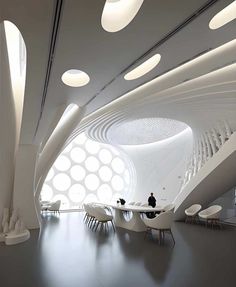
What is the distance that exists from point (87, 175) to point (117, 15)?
2091 centimetres

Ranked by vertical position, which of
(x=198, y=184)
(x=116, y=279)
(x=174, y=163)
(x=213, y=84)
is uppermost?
(x=213, y=84)

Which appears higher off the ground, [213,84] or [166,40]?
[213,84]

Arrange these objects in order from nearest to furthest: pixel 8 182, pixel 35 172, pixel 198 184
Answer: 1. pixel 8 182
2. pixel 35 172
3. pixel 198 184

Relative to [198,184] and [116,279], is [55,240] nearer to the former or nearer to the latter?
[116,279]

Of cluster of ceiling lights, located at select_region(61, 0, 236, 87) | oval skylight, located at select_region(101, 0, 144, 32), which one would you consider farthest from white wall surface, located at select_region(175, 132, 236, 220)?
oval skylight, located at select_region(101, 0, 144, 32)

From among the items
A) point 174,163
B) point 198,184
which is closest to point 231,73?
point 198,184

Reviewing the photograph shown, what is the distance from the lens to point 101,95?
6.07 m

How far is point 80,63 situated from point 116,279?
13.5ft

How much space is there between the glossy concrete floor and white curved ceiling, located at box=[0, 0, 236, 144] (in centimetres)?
364

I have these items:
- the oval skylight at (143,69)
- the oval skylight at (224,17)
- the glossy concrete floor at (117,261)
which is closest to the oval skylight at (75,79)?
the oval skylight at (143,69)

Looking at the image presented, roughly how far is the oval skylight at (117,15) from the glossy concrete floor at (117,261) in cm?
430

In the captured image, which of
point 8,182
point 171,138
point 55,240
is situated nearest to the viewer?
point 55,240

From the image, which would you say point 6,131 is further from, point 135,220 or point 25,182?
point 135,220

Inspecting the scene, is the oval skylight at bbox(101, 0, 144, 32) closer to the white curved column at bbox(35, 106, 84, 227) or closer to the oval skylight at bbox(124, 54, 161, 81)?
the oval skylight at bbox(124, 54, 161, 81)
